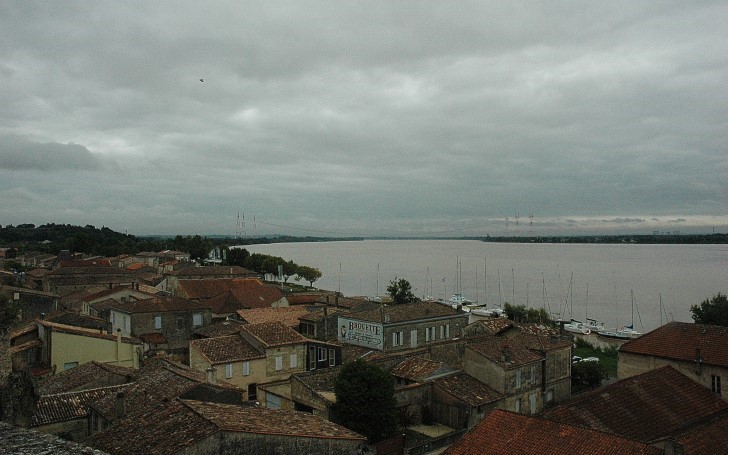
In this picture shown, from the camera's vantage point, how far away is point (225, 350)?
2725 centimetres

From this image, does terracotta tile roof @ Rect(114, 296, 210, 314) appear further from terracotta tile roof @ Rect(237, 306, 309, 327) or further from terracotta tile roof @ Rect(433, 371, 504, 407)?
terracotta tile roof @ Rect(433, 371, 504, 407)

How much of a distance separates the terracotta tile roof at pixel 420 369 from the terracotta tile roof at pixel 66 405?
12.1 meters

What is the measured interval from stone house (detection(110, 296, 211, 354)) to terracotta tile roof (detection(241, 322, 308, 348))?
314 inches

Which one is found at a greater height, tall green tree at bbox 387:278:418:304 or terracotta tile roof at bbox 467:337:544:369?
terracotta tile roof at bbox 467:337:544:369

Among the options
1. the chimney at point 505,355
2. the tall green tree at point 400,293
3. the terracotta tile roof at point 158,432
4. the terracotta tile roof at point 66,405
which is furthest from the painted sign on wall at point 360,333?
the tall green tree at point 400,293

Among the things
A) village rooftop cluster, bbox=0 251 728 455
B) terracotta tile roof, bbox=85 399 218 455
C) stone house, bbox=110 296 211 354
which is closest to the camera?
terracotta tile roof, bbox=85 399 218 455

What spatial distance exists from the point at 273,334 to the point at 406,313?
822cm

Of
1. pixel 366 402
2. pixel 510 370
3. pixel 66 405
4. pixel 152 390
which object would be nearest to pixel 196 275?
Result: pixel 510 370

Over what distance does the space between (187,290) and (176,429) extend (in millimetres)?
41222

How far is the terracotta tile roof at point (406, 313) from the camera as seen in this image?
105 ft

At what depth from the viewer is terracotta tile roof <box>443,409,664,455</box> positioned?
48.3 ft

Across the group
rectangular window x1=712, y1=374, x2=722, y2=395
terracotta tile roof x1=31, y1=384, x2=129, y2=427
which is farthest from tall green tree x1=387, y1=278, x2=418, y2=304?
terracotta tile roof x1=31, y1=384, x2=129, y2=427

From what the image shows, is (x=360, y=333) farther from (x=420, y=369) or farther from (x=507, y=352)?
(x=507, y=352)

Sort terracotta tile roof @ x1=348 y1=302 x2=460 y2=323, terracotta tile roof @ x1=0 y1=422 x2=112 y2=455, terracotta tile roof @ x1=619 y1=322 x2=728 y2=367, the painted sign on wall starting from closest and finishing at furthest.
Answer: terracotta tile roof @ x1=0 y1=422 x2=112 y2=455 → terracotta tile roof @ x1=619 y1=322 x2=728 y2=367 → the painted sign on wall → terracotta tile roof @ x1=348 y1=302 x2=460 y2=323
